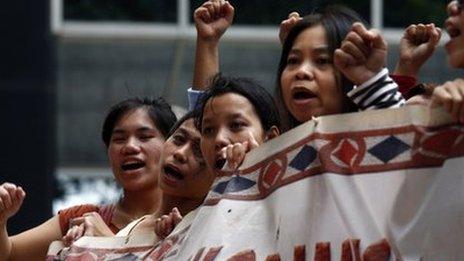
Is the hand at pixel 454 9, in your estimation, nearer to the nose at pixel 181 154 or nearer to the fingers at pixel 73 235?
the nose at pixel 181 154

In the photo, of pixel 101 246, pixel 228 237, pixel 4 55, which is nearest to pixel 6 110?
pixel 4 55

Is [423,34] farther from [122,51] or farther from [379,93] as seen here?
[122,51]

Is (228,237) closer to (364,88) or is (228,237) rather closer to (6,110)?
(364,88)

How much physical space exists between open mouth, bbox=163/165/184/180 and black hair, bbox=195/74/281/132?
210 mm

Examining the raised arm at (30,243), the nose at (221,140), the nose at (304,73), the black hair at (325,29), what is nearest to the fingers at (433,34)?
the black hair at (325,29)

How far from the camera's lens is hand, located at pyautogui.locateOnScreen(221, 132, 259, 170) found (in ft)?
20.5

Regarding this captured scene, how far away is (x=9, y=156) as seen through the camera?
12.8 m

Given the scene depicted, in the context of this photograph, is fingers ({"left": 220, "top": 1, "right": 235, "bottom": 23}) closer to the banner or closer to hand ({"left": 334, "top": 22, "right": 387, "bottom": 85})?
the banner

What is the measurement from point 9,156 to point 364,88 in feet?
23.4

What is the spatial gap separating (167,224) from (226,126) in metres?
0.35

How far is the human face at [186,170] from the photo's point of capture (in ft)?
23.4

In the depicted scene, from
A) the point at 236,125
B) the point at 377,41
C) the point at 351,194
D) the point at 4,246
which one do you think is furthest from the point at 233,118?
Result: the point at 4,246

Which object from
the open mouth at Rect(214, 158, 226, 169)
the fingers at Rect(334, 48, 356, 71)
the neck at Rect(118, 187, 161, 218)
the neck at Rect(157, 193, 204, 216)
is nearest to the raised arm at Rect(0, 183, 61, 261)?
the neck at Rect(118, 187, 161, 218)

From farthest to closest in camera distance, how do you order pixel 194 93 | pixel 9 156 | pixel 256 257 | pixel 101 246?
pixel 9 156, pixel 194 93, pixel 101 246, pixel 256 257
